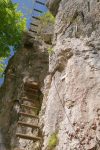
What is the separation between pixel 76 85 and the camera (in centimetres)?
877

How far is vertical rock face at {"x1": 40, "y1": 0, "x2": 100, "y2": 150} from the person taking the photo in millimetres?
7746

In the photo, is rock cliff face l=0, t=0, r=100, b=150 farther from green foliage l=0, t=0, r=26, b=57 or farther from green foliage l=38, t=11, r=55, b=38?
green foliage l=38, t=11, r=55, b=38

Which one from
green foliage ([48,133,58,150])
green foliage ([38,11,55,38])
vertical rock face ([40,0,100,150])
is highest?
green foliage ([38,11,55,38])

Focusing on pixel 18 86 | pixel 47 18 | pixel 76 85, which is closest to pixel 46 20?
pixel 47 18

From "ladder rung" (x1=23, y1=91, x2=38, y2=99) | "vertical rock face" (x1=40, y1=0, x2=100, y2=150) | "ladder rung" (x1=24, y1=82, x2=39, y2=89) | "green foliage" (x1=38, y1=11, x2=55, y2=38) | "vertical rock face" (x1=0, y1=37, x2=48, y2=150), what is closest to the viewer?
"vertical rock face" (x1=40, y1=0, x2=100, y2=150)

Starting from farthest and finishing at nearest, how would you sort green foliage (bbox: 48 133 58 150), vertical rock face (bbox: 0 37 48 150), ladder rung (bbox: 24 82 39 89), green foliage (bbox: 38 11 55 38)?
green foliage (bbox: 38 11 55 38)
ladder rung (bbox: 24 82 39 89)
vertical rock face (bbox: 0 37 48 150)
green foliage (bbox: 48 133 58 150)

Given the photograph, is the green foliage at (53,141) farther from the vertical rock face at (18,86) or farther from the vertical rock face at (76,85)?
the vertical rock face at (18,86)

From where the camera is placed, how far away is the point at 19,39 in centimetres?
1608

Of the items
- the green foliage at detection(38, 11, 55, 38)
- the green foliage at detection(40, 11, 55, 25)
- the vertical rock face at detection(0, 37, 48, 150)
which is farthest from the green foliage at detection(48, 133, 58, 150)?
the green foliage at detection(40, 11, 55, 25)

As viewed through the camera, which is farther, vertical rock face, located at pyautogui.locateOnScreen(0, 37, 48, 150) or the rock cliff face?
vertical rock face, located at pyautogui.locateOnScreen(0, 37, 48, 150)

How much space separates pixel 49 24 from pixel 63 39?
6.44 meters

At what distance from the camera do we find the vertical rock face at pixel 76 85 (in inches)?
A: 305

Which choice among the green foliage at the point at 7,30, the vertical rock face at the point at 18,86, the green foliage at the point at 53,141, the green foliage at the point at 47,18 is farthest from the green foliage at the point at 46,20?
the green foliage at the point at 53,141

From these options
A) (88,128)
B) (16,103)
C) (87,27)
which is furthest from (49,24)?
(88,128)
